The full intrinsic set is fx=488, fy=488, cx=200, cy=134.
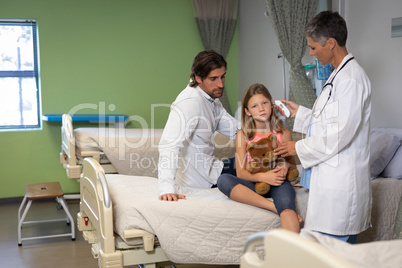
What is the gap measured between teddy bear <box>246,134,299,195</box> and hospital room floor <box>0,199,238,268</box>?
2.99 feet

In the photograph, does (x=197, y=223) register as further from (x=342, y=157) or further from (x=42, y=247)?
(x=42, y=247)

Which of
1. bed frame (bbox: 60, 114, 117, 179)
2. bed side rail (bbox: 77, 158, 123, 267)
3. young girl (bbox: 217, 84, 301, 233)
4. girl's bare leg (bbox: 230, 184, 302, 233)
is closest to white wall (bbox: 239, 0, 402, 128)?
young girl (bbox: 217, 84, 301, 233)

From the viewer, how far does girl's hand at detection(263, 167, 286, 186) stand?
2.40 m

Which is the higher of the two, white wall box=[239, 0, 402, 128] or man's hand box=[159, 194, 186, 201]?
white wall box=[239, 0, 402, 128]

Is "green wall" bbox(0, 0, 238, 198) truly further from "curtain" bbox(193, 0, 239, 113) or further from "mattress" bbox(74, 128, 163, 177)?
"mattress" bbox(74, 128, 163, 177)

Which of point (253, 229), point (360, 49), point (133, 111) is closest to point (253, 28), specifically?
point (133, 111)

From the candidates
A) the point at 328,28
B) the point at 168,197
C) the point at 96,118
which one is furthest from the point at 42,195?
the point at 328,28

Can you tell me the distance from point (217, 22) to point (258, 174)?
3.73m

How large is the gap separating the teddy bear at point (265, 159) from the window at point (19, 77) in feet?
12.2

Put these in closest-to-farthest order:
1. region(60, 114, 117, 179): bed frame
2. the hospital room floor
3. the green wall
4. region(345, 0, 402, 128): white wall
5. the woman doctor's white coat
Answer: the woman doctor's white coat
region(345, 0, 402, 128): white wall
the hospital room floor
region(60, 114, 117, 179): bed frame
the green wall

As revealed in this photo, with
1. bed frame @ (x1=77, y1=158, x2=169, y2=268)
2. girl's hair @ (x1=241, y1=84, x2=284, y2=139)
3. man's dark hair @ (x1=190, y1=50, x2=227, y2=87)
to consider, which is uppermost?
man's dark hair @ (x1=190, y1=50, x2=227, y2=87)

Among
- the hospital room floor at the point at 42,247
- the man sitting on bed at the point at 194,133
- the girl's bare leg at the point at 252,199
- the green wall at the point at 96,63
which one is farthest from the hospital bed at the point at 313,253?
the green wall at the point at 96,63

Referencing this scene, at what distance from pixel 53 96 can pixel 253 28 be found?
2370 mm

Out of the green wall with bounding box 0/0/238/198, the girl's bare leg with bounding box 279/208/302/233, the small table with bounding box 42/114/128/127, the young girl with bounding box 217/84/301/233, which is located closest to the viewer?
the girl's bare leg with bounding box 279/208/302/233
